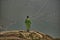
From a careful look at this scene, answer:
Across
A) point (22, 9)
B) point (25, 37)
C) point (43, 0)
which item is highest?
point (43, 0)

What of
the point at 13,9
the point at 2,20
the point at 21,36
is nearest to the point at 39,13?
the point at 13,9

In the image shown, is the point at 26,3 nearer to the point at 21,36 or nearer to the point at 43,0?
the point at 43,0

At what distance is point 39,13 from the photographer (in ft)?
7.50

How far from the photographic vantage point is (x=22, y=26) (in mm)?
2240

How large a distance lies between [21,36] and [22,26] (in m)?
0.82

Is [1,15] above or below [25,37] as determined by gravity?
above

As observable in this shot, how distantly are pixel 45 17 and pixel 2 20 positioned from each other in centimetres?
76

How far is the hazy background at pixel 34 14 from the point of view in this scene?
225 centimetres

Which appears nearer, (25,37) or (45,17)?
(25,37)

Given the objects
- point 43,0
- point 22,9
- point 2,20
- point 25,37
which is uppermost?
point 43,0

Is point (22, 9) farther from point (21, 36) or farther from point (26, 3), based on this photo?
point (21, 36)

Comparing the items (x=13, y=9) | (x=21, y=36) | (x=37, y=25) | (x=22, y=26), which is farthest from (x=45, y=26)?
(x=21, y=36)

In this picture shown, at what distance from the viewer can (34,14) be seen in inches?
90.0

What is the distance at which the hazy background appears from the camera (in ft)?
7.37
